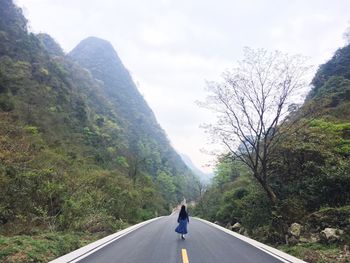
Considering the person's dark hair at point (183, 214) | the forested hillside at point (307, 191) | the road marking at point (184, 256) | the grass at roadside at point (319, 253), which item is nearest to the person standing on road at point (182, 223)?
the person's dark hair at point (183, 214)

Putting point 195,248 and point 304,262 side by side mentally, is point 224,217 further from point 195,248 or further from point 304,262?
point 304,262

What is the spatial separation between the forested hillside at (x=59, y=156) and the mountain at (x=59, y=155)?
4 centimetres

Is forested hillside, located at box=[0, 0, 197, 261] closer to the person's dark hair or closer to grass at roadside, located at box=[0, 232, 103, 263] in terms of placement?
grass at roadside, located at box=[0, 232, 103, 263]

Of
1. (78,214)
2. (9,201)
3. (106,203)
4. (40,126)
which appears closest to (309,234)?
(78,214)

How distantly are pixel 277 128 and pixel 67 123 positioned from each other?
40.0 metres

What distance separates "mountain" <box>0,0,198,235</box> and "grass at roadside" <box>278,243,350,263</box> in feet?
28.4

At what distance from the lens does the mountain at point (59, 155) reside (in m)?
13.0

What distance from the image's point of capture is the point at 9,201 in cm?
1199

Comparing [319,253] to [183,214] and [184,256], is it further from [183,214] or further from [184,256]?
[183,214]

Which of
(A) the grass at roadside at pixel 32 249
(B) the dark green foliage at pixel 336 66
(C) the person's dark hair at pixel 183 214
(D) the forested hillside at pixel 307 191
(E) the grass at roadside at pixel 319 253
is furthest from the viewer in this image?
(B) the dark green foliage at pixel 336 66

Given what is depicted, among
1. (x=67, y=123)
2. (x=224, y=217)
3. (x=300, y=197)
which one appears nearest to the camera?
(x=300, y=197)

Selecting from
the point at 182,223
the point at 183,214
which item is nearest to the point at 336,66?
the point at 183,214

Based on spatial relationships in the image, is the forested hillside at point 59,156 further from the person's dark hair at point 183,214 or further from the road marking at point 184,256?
the person's dark hair at point 183,214

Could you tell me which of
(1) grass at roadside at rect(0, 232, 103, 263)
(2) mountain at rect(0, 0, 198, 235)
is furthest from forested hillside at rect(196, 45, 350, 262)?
(2) mountain at rect(0, 0, 198, 235)
